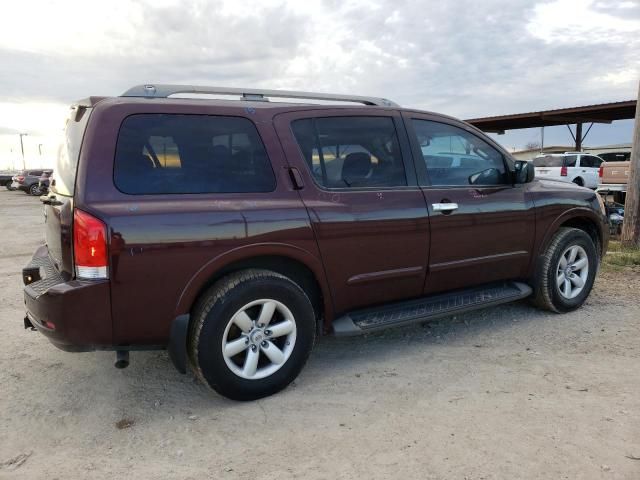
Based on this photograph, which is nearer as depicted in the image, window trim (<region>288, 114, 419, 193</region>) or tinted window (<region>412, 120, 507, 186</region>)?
window trim (<region>288, 114, 419, 193</region>)

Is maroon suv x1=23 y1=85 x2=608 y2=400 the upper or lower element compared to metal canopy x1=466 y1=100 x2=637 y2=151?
lower

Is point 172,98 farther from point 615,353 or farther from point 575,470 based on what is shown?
point 615,353

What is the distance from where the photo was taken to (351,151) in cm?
383

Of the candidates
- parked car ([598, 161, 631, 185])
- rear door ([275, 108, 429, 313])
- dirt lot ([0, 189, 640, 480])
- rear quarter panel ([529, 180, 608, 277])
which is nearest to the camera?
dirt lot ([0, 189, 640, 480])

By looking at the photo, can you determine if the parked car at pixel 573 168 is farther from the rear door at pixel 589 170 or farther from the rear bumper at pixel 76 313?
the rear bumper at pixel 76 313

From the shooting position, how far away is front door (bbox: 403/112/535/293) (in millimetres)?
4094

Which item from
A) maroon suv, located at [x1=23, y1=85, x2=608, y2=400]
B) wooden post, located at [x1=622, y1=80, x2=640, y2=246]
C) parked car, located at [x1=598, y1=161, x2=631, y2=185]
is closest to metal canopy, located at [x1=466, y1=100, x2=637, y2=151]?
parked car, located at [x1=598, y1=161, x2=631, y2=185]

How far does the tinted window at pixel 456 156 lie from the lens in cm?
418

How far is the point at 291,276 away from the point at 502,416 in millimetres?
1526

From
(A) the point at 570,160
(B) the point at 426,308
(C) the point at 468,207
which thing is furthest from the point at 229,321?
(A) the point at 570,160

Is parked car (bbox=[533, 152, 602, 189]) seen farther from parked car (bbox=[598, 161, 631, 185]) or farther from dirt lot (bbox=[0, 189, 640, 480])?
dirt lot (bbox=[0, 189, 640, 480])

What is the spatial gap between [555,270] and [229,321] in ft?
10.1

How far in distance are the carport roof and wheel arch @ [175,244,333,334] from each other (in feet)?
72.2

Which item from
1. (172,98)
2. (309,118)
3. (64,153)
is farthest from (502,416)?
(64,153)
